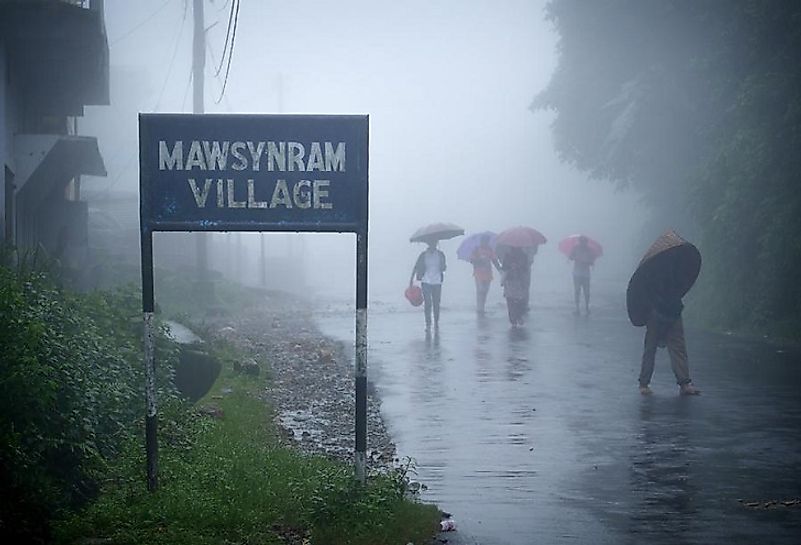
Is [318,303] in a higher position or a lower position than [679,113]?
lower

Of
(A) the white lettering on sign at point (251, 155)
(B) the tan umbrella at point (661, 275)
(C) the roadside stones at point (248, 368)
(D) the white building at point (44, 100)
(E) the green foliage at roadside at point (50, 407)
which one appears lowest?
(C) the roadside stones at point (248, 368)

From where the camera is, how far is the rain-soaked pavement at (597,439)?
738 cm

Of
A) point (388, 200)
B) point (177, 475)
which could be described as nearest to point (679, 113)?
point (177, 475)

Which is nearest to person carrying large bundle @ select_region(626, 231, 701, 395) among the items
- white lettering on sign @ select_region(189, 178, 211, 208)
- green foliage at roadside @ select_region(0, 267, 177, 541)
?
green foliage at roadside @ select_region(0, 267, 177, 541)

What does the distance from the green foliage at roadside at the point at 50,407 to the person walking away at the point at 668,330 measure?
6.48 m

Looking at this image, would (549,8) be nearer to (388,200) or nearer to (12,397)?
(12,397)

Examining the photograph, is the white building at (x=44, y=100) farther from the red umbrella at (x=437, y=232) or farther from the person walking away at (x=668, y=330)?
the person walking away at (x=668, y=330)

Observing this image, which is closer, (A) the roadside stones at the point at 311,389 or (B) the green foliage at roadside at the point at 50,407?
(B) the green foliage at roadside at the point at 50,407

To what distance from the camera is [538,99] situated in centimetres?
3475

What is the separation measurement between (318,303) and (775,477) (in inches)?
1014

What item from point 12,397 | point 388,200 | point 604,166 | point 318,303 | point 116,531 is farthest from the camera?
point 388,200

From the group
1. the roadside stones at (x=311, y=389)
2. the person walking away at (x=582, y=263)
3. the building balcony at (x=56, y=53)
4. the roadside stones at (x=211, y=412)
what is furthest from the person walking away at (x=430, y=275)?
the roadside stones at (x=211, y=412)

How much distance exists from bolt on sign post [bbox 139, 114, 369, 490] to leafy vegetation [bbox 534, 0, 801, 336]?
1387 centimetres

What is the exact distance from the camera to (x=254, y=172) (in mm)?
7477
